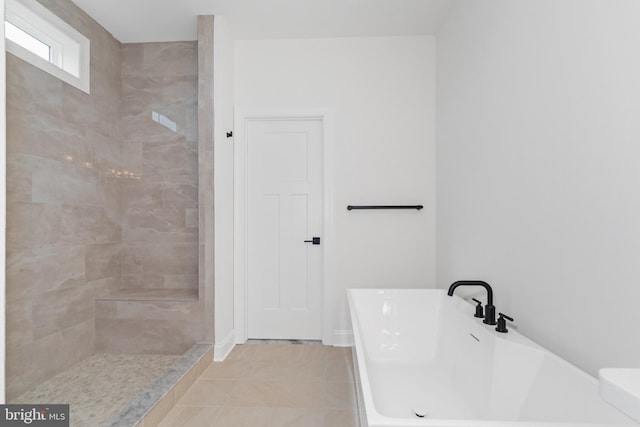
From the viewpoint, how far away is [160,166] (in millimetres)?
3143

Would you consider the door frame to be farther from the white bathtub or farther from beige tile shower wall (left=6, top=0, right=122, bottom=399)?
beige tile shower wall (left=6, top=0, right=122, bottom=399)

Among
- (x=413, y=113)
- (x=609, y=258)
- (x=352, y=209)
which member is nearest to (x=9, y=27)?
(x=352, y=209)

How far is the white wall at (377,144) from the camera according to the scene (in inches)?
119

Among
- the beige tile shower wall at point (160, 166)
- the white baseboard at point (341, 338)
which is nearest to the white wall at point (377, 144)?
the white baseboard at point (341, 338)

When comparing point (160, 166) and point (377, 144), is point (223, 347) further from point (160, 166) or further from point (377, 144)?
point (377, 144)

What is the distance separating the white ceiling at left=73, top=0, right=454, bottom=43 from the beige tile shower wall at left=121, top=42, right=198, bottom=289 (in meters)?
0.27

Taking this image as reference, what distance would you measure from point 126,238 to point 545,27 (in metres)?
3.37

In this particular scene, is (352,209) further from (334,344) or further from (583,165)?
(583,165)

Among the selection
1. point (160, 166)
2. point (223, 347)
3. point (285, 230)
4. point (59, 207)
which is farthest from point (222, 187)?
point (223, 347)

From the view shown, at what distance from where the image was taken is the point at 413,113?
303cm

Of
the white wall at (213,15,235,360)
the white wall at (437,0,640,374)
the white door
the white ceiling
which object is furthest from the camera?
the white door

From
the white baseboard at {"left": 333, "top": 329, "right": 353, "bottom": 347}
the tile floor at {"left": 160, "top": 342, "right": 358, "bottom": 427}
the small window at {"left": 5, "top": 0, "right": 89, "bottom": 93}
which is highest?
the small window at {"left": 5, "top": 0, "right": 89, "bottom": 93}

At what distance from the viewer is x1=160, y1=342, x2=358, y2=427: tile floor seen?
1921 mm

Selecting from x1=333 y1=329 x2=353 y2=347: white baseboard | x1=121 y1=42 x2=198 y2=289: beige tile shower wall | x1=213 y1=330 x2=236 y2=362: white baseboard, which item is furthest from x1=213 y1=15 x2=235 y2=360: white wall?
x1=333 y1=329 x2=353 y2=347: white baseboard
